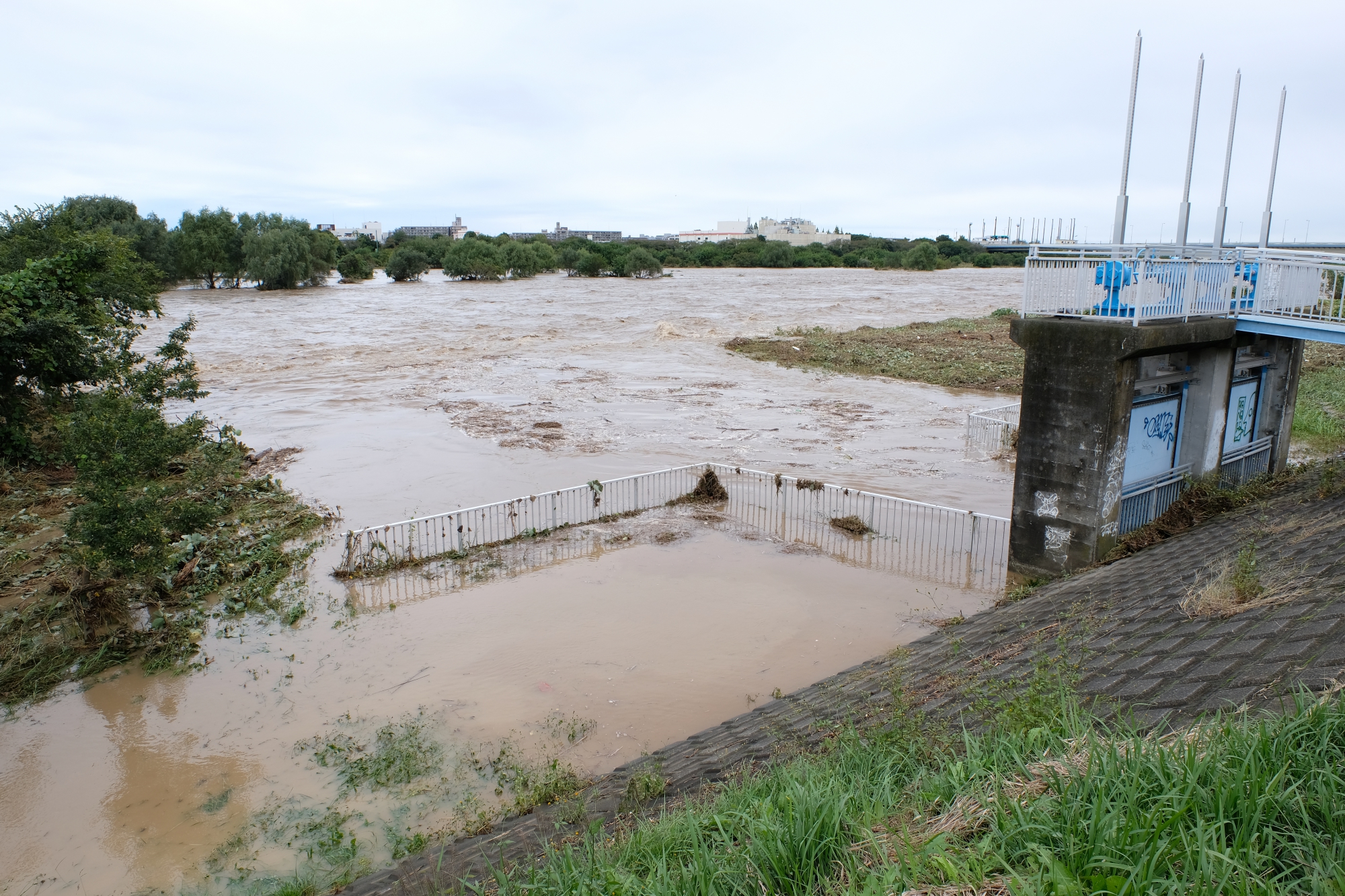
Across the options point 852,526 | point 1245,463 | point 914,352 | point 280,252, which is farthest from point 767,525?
point 280,252

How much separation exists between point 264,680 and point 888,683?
7.64 metres

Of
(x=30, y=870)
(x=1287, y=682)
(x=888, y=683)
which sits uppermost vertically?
(x=1287, y=682)

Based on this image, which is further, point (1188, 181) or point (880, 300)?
point (880, 300)

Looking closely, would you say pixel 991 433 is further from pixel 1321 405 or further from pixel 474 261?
pixel 474 261

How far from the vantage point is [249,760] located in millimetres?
8672

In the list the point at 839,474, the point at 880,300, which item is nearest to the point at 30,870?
the point at 839,474

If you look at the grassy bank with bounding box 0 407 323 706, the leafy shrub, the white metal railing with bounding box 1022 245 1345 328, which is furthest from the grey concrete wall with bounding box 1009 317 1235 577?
the leafy shrub

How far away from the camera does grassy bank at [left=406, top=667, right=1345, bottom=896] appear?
3197mm

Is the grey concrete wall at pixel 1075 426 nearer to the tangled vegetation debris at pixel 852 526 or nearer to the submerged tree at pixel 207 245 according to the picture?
the tangled vegetation debris at pixel 852 526

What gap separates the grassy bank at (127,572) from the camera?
10.9 m

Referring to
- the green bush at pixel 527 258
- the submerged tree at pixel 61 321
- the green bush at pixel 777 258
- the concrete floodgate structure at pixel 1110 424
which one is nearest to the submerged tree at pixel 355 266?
the green bush at pixel 527 258

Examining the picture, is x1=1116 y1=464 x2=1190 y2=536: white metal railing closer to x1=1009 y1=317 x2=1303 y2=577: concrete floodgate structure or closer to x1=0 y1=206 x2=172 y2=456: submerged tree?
x1=1009 y1=317 x2=1303 y2=577: concrete floodgate structure

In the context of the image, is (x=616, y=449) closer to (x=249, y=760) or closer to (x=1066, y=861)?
(x=249, y=760)

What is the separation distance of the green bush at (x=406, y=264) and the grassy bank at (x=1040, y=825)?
350ft
